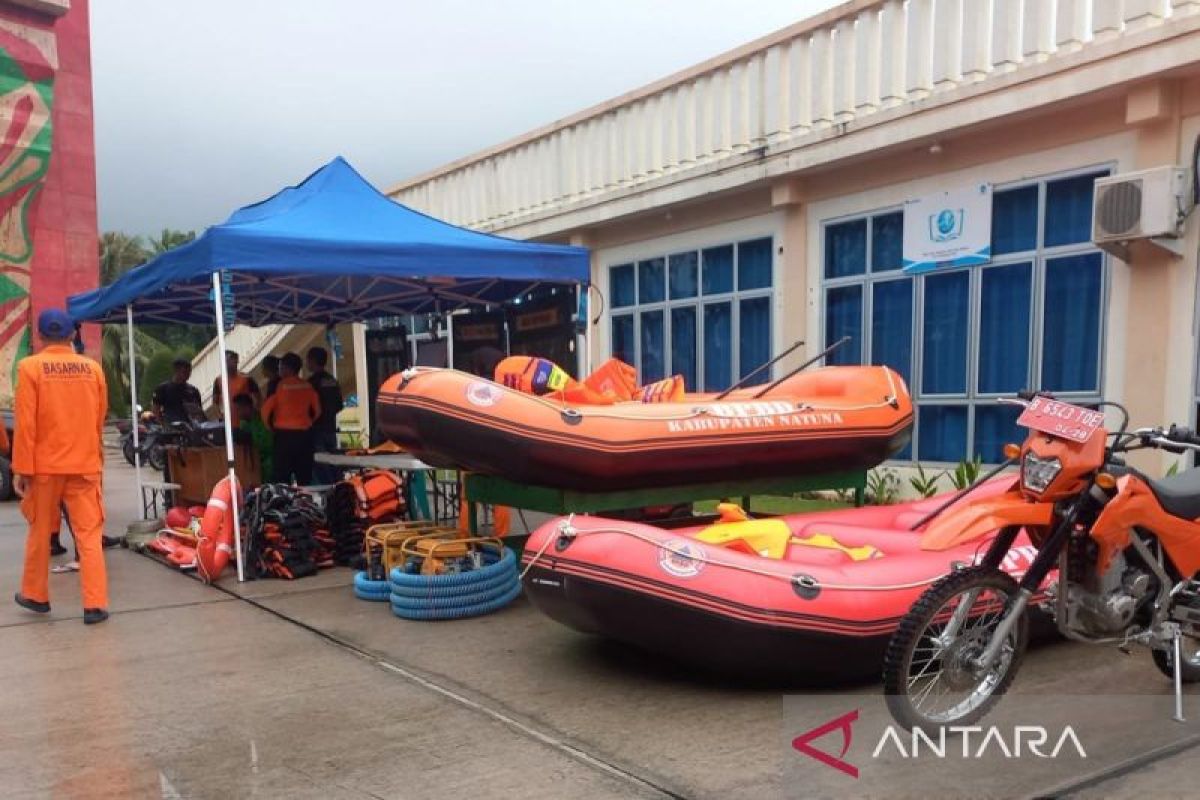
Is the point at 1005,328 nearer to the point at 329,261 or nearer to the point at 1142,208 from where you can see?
the point at 1142,208

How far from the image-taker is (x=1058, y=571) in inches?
131

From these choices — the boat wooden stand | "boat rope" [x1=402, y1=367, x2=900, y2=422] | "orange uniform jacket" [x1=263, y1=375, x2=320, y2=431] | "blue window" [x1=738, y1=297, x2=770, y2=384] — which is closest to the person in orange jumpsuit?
"boat rope" [x1=402, y1=367, x2=900, y2=422]

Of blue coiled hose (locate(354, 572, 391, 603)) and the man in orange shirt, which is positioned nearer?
blue coiled hose (locate(354, 572, 391, 603))

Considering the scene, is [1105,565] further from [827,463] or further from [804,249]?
[804,249]

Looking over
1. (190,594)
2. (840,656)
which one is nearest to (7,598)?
(190,594)

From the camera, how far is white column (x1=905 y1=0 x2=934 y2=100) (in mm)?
7766

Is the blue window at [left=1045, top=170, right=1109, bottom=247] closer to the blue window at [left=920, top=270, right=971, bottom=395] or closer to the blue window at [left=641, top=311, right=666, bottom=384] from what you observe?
the blue window at [left=920, top=270, right=971, bottom=395]

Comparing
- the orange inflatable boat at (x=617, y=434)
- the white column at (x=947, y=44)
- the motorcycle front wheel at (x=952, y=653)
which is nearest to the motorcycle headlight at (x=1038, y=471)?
the motorcycle front wheel at (x=952, y=653)

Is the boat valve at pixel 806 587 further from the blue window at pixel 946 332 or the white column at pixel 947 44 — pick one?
the white column at pixel 947 44

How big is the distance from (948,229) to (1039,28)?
1698mm

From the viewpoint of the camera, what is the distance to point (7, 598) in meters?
5.85

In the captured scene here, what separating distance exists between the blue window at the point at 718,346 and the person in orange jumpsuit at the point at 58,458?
6562 mm

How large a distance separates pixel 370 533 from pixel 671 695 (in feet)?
8.69

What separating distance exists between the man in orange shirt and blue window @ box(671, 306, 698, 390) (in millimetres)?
4313
